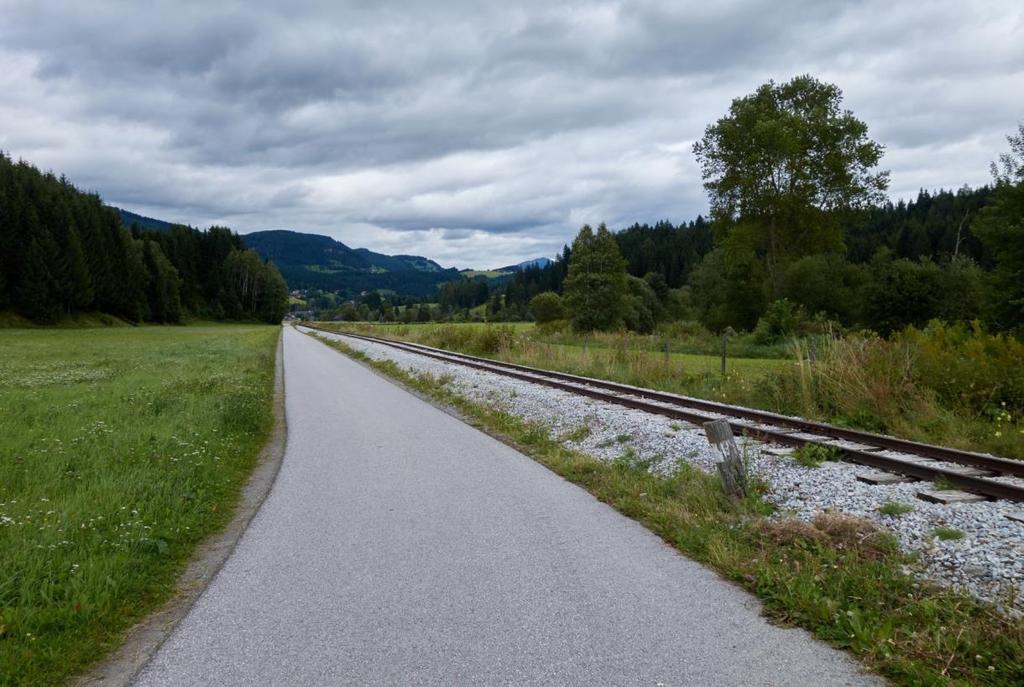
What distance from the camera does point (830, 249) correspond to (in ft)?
124

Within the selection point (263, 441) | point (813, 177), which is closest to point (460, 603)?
point (263, 441)

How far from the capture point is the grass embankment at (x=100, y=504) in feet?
13.2

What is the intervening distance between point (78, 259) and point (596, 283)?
2263 inches

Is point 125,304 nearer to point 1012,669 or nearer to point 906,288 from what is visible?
point 906,288

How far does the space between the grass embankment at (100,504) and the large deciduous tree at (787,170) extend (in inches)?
1234

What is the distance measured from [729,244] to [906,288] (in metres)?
9.52

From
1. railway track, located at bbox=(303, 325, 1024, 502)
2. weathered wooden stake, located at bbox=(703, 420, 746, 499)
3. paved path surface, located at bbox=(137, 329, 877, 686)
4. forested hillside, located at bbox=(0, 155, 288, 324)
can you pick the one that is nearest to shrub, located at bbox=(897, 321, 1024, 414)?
railway track, located at bbox=(303, 325, 1024, 502)

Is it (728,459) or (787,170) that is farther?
(787,170)

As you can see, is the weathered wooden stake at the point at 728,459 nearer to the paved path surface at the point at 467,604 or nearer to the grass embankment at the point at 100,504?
the paved path surface at the point at 467,604

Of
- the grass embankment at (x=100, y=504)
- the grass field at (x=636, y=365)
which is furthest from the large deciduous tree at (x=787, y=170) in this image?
the grass embankment at (x=100, y=504)

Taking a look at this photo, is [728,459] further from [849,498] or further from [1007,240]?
[1007,240]

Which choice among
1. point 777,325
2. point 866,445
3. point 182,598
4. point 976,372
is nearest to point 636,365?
point 976,372

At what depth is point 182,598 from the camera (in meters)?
4.70

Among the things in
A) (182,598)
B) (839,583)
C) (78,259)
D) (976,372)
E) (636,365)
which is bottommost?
(182,598)
